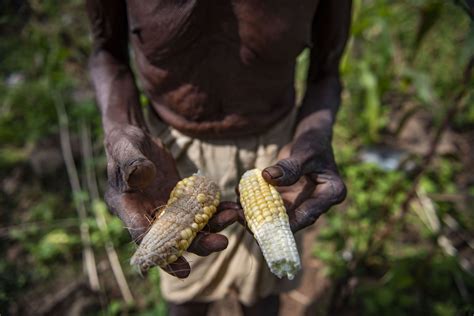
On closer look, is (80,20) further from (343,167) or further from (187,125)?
(187,125)

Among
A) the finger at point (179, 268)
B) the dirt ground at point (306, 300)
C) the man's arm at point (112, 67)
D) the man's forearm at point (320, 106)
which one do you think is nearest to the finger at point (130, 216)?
the finger at point (179, 268)

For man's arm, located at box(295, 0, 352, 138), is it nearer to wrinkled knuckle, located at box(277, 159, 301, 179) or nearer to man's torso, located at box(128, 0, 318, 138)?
man's torso, located at box(128, 0, 318, 138)

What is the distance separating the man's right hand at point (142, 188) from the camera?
3.72ft

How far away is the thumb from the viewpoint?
119 cm

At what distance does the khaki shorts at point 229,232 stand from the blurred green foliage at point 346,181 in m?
0.93

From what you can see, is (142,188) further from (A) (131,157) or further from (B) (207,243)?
(B) (207,243)

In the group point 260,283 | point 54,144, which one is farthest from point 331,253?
point 54,144

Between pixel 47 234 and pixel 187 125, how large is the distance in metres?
2.21

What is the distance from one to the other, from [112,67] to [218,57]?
1.67 feet

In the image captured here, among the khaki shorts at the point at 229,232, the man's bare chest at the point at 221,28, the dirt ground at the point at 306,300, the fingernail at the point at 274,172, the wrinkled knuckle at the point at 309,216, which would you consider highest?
the man's bare chest at the point at 221,28

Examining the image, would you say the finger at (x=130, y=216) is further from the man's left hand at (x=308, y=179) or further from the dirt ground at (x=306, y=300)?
the dirt ground at (x=306, y=300)

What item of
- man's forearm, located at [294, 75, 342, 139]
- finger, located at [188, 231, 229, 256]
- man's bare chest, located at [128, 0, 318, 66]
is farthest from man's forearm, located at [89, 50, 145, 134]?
man's forearm, located at [294, 75, 342, 139]

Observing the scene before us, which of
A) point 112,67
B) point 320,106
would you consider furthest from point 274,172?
point 112,67

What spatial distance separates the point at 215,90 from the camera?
1.39 meters
